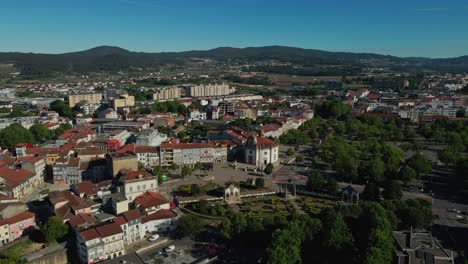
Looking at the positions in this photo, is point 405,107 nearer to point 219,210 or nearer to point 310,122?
point 310,122

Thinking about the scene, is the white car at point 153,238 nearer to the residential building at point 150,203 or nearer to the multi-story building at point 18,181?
the residential building at point 150,203

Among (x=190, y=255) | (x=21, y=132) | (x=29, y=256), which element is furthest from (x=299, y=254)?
(x=21, y=132)

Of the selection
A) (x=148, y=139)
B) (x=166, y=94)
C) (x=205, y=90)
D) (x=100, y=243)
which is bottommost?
(x=100, y=243)

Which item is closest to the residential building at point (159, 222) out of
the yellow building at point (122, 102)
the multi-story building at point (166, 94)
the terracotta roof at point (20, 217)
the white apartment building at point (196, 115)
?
the terracotta roof at point (20, 217)

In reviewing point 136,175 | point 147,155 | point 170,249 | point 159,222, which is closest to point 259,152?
point 147,155

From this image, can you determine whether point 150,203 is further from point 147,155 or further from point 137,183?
point 147,155

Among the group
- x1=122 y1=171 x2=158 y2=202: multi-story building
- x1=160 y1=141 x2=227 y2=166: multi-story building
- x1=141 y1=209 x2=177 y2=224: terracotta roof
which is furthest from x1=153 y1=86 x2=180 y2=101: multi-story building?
x1=141 y1=209 x2=177 y2=224: terracotta roof
